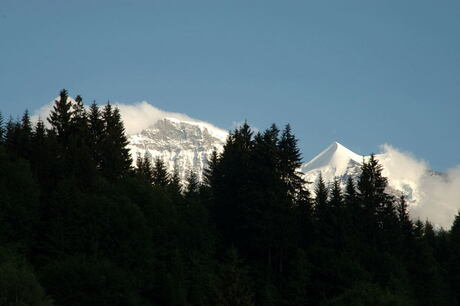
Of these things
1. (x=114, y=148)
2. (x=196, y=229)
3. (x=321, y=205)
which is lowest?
(x=196, y=229)

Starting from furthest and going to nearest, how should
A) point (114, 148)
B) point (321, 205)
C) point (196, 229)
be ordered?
point (321, 205)
point (114, 148)
point (196, 229)

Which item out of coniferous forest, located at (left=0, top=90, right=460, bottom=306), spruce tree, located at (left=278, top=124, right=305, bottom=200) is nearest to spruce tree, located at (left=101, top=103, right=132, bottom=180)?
coniferous forest, located at (left=0, top=90, right=460, bottom=306)

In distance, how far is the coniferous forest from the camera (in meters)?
62.3

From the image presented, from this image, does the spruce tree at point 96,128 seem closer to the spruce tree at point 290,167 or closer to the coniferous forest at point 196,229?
the coniferous forest at point 196,229

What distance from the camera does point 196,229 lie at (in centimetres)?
8062

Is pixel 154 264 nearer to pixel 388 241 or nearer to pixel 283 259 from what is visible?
pixel 283 259

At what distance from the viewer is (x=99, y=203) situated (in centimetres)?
6944

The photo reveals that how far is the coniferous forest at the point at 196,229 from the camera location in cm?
6228

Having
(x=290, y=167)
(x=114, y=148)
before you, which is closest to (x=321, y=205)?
(x=290, y=167)

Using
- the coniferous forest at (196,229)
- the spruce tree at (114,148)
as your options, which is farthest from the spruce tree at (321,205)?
the spruce tree at (114,148)

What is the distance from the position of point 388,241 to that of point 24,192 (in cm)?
5131

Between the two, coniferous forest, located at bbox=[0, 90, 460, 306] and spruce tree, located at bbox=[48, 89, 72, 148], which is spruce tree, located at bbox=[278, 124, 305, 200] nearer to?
coniferous forest, located at bbox=[0, 90, 460, 306]

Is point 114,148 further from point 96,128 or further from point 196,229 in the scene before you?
point 196,229

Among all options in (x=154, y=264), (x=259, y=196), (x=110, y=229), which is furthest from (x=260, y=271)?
(x=110, y=229)
